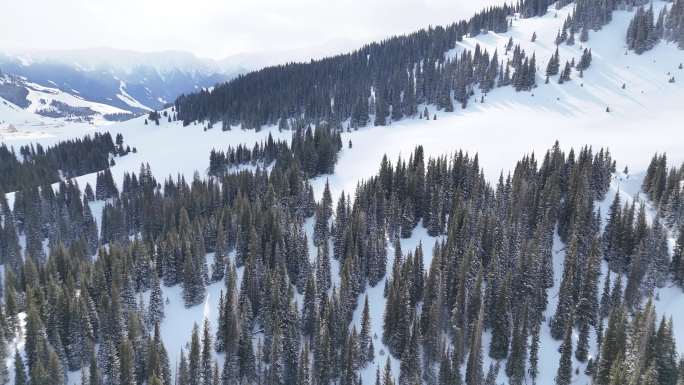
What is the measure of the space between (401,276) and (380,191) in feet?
97.1

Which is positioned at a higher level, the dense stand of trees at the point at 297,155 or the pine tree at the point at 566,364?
the dense stand of trees at the point at 297,155

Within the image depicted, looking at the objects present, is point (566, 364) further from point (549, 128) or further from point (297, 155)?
point (549, 128)

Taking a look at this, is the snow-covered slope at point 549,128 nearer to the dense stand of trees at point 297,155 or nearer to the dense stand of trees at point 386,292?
→ the dense stand of trees at point 297,155

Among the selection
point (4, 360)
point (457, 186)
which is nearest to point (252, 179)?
point (457, 186)

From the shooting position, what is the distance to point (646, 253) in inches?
3034

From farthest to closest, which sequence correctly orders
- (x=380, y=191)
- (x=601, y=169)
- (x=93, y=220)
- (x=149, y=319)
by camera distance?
(x=93, y=220)
(x=380, y=191)
(x=601, y=169)
(x=149, y=319)

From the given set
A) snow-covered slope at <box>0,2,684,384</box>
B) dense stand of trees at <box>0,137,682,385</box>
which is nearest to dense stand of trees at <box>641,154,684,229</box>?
dense stand of trees at <box>0,137,682,385</box>

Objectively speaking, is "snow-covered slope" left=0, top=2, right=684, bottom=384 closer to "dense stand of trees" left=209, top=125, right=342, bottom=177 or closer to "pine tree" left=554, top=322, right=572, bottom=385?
"dense stand of trees" left=209, top=125, right=342, bottom=177

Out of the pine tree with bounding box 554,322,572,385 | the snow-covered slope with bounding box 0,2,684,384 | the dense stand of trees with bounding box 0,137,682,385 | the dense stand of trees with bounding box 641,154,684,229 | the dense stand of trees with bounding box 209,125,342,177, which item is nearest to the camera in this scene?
the pine tree with bounding box 554,322,572,385

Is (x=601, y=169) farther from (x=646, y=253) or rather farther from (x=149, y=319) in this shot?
(x=149, y=319)

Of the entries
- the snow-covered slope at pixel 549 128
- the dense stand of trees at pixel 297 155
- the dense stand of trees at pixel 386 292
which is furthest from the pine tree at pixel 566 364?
the dense stand of trees at pixel 297 155

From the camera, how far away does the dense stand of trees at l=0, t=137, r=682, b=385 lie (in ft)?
228

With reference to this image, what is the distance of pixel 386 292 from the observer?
291 ft

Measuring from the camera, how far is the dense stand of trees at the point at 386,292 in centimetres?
6956
